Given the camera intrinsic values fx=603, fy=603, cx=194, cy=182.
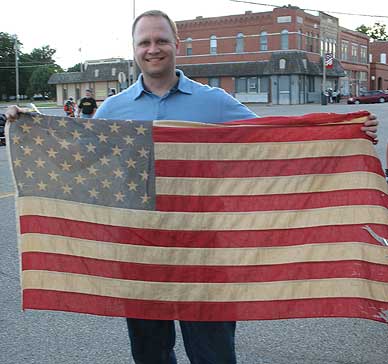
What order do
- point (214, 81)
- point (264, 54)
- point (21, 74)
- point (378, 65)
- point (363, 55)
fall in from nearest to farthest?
point (264, 54), point (214, 81), point (363, 55), point (378, 65), point (21, 74)

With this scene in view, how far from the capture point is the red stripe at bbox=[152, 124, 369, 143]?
3.30 metres

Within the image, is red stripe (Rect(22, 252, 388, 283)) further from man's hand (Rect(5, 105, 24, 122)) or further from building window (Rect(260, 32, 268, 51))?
building window (Rect(260, 32, 268, 51))

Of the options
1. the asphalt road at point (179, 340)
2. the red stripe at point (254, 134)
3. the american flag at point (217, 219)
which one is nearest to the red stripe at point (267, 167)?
the american flag at point (217, 219)

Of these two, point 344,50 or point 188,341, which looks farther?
point 344,50

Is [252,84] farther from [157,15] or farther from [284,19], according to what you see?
[157,15]

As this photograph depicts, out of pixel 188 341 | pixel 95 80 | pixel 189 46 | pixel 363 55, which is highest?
pixel 363 55

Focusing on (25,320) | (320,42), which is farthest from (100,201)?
(320,42)

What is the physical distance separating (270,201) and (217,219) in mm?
318

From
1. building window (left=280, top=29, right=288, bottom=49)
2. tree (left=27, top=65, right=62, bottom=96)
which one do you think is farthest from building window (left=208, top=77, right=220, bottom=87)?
tree (left=27, top=65, right=62, bottom=96)

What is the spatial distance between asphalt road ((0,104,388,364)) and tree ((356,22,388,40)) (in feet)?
376

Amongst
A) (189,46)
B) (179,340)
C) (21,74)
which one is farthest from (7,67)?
(179,340)

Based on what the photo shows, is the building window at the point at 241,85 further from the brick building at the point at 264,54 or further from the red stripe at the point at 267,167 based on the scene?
the red stripe at the point at 267,167

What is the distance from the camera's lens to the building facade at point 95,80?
2566 inches

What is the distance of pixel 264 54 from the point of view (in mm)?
57625
